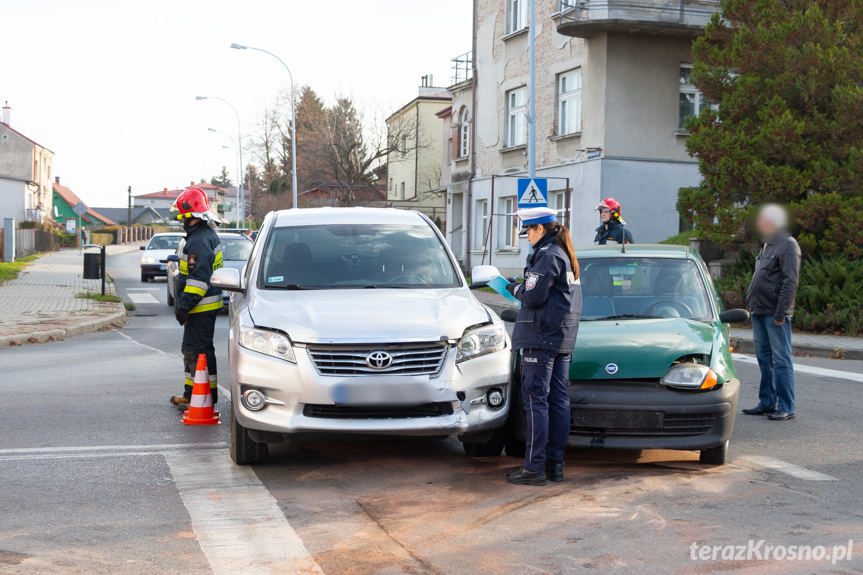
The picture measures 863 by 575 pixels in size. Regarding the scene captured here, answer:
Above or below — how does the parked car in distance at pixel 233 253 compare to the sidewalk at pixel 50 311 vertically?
above

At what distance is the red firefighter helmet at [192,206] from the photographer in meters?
8.23

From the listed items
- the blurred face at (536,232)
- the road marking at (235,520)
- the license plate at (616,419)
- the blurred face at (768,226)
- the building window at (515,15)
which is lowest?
the road marking at (235,520)

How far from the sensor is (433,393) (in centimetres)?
595

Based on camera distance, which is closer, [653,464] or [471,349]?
[471,349]

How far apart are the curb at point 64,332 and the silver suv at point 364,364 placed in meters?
8.91

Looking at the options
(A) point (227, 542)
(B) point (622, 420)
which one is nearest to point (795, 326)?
(B) point (622, 420)

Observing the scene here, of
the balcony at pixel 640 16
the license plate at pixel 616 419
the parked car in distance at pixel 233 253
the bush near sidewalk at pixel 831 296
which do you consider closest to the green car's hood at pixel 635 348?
the license plate at pixel 616 419

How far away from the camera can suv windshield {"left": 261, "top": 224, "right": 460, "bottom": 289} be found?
7.07 metres

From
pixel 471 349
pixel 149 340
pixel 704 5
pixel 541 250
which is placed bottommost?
pixel 149 340

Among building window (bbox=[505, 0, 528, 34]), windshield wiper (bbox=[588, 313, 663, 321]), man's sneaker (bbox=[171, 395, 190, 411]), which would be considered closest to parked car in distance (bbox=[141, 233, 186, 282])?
building window (bbox=[505, 0, 528, 34])

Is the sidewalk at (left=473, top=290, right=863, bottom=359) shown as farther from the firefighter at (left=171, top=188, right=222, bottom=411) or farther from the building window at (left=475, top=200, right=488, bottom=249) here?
the building window at (left=475, top=200, right=488, bottom=249)

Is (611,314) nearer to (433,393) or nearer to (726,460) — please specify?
(726,460)

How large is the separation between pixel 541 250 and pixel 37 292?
20890 millimetres

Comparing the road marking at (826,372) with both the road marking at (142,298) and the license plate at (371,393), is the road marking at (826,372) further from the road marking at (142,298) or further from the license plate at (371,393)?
the road marking at (142,298)
